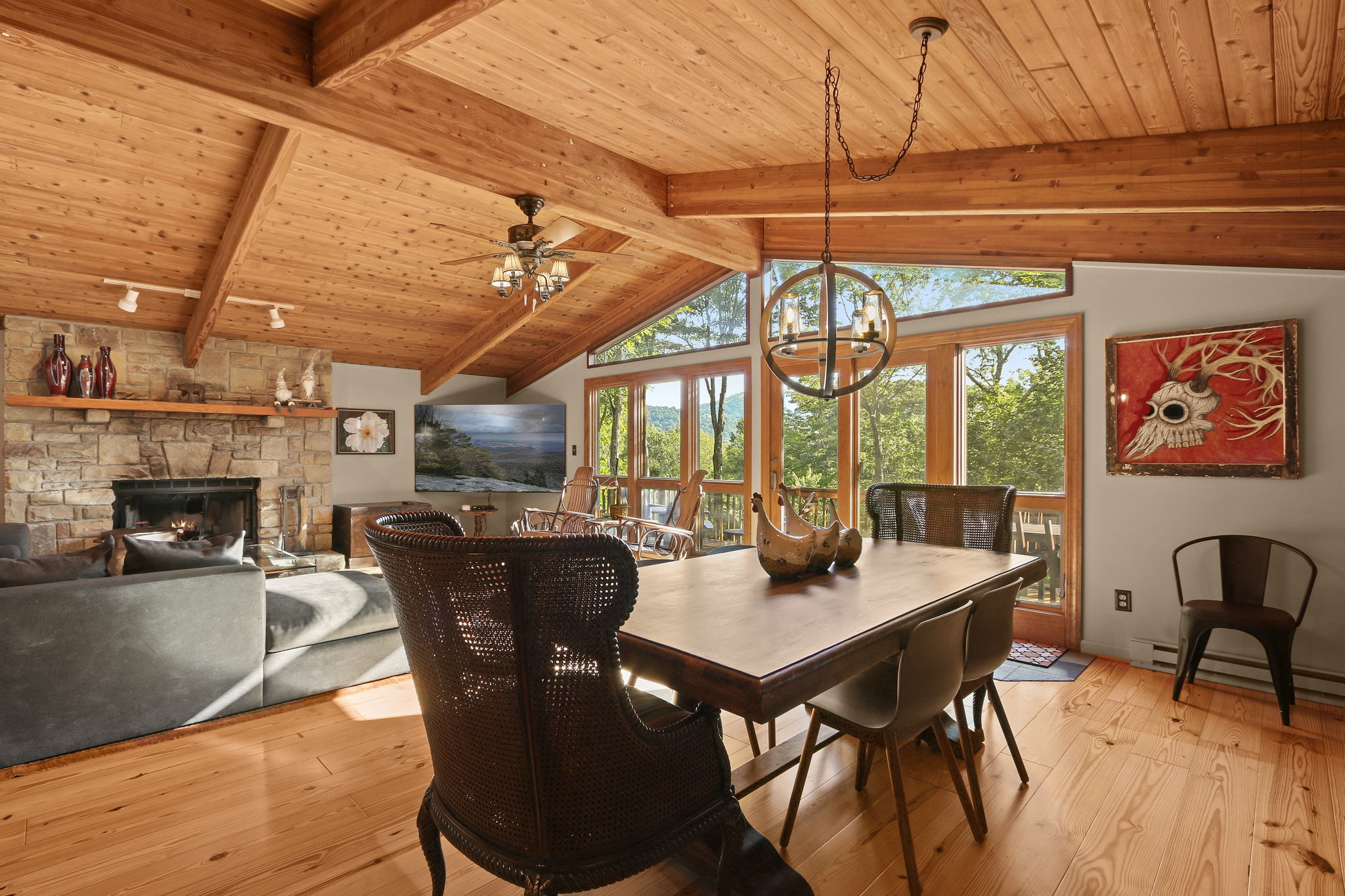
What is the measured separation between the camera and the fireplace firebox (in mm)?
5898

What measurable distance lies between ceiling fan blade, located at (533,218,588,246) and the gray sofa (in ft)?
7.37

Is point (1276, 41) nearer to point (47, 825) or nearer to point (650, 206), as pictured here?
point (650, 206)

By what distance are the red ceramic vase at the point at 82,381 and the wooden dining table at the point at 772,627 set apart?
18.3 feet

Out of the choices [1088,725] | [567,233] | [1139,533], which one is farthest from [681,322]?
[1088,725]

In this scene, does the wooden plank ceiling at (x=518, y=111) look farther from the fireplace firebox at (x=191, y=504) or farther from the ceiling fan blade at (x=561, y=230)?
the fireplace firebox at (x=191, y=504)

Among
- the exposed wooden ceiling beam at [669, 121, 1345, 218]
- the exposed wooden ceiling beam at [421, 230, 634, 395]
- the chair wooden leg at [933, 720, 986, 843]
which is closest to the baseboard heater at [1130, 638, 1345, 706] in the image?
the exposed wooden ceiling beam at [669, 121, 1345, 218]

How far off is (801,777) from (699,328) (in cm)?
501

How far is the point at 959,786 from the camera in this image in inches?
78.4

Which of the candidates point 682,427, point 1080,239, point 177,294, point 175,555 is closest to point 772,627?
point 175,555

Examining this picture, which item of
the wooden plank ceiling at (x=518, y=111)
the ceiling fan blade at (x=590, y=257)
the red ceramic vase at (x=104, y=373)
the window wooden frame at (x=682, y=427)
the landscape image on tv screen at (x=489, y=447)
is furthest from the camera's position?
the landscape image on tv screen at (x=489, y=447)

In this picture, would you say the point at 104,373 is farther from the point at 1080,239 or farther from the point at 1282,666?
the point at 1282,666

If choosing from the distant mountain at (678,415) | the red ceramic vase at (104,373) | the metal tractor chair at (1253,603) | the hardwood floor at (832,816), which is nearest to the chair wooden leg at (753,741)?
the hardwood floor at (832,816)

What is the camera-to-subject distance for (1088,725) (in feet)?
9.73

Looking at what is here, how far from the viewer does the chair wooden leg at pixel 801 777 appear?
2045 millimetres
